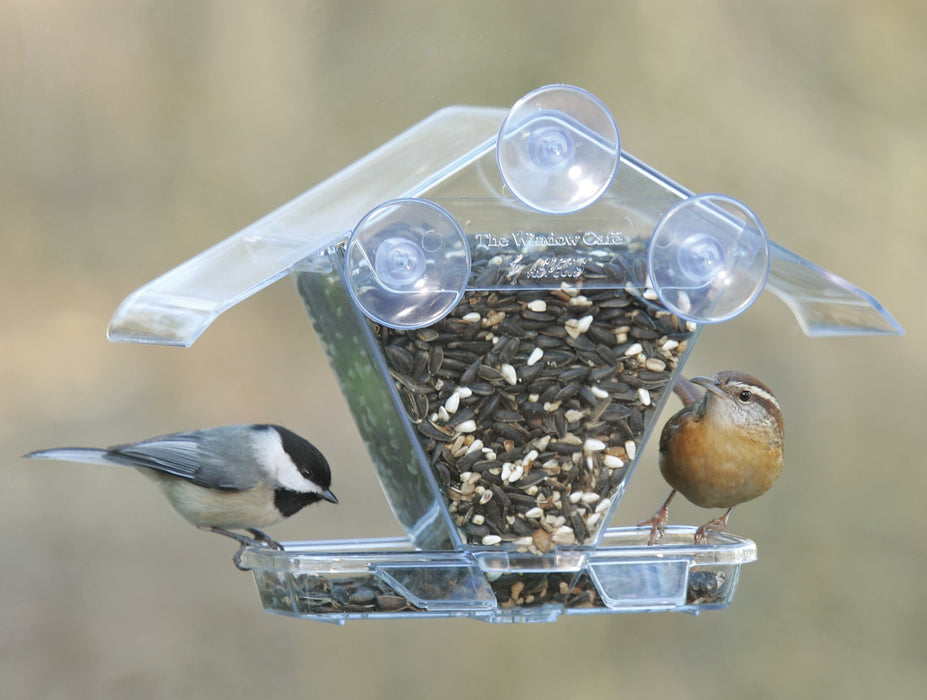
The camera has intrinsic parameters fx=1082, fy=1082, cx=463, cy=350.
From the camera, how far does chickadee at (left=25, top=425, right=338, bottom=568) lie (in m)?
3.41

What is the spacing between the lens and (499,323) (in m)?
2.57

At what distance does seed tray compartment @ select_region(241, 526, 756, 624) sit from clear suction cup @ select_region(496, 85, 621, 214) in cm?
87

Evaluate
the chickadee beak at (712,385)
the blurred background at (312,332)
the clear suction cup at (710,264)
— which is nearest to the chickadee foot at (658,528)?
the chickadee beak at (712,385)

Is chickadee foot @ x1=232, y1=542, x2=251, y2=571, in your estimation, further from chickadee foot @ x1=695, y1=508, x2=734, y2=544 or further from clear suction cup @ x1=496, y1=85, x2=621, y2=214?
chickadee foot @ x1=695, y1=508, x2=734, y2=544

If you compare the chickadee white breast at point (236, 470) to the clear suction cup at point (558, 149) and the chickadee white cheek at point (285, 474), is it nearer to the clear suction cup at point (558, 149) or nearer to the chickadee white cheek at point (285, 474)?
the chickadee white cheek at point (285, 474)

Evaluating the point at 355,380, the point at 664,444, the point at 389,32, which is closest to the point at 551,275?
the point at 355,380

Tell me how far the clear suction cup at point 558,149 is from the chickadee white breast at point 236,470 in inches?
55.1

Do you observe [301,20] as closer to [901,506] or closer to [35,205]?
[35,205]

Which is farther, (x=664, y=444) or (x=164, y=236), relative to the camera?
(x=164, y=236)

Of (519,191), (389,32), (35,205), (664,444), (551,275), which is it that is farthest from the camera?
(35,205)

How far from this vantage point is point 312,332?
5.31 metres

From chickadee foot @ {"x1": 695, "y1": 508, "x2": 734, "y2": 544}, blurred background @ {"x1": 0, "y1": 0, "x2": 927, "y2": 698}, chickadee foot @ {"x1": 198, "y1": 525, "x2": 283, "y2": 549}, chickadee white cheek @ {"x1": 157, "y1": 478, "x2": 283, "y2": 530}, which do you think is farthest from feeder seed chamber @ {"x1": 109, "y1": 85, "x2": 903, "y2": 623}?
blurred background @ {"x1": 0, "y1": 0, "x2": 927, "y2": 698}

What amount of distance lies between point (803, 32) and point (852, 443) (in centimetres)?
207

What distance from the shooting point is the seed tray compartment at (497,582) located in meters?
2.53
